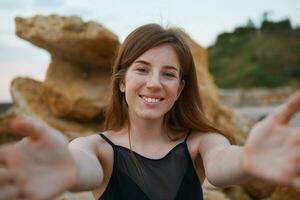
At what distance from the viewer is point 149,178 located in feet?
Result: 6.89

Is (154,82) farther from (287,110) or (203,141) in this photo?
(287,110)

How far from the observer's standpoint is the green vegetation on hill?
2497 cm

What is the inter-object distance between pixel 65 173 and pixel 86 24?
4.23m

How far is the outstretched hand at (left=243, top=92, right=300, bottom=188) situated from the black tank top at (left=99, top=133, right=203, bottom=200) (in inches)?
30.8

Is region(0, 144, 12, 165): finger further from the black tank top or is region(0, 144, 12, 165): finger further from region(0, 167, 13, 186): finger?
the black tank top

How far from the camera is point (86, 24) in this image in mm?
5395

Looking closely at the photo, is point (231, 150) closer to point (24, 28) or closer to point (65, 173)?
point (65, 173)

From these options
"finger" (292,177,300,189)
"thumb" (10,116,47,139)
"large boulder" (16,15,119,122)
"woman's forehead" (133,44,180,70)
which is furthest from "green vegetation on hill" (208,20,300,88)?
"thumb" (10,116,47,139)

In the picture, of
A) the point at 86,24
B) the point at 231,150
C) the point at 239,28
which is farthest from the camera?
the point at 239,28

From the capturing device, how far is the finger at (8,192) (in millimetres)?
1210

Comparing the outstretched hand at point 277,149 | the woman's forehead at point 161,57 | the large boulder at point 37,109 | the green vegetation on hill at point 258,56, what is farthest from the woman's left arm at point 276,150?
the green vegetation on hill at point 258,56

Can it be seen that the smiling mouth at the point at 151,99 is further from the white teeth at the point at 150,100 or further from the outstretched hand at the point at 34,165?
the outstretched hand at the point at 34,165

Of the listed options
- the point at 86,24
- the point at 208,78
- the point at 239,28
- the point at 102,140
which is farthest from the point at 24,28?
the point at 239,28

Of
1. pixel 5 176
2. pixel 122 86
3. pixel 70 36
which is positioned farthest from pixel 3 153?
pixel 70 36
